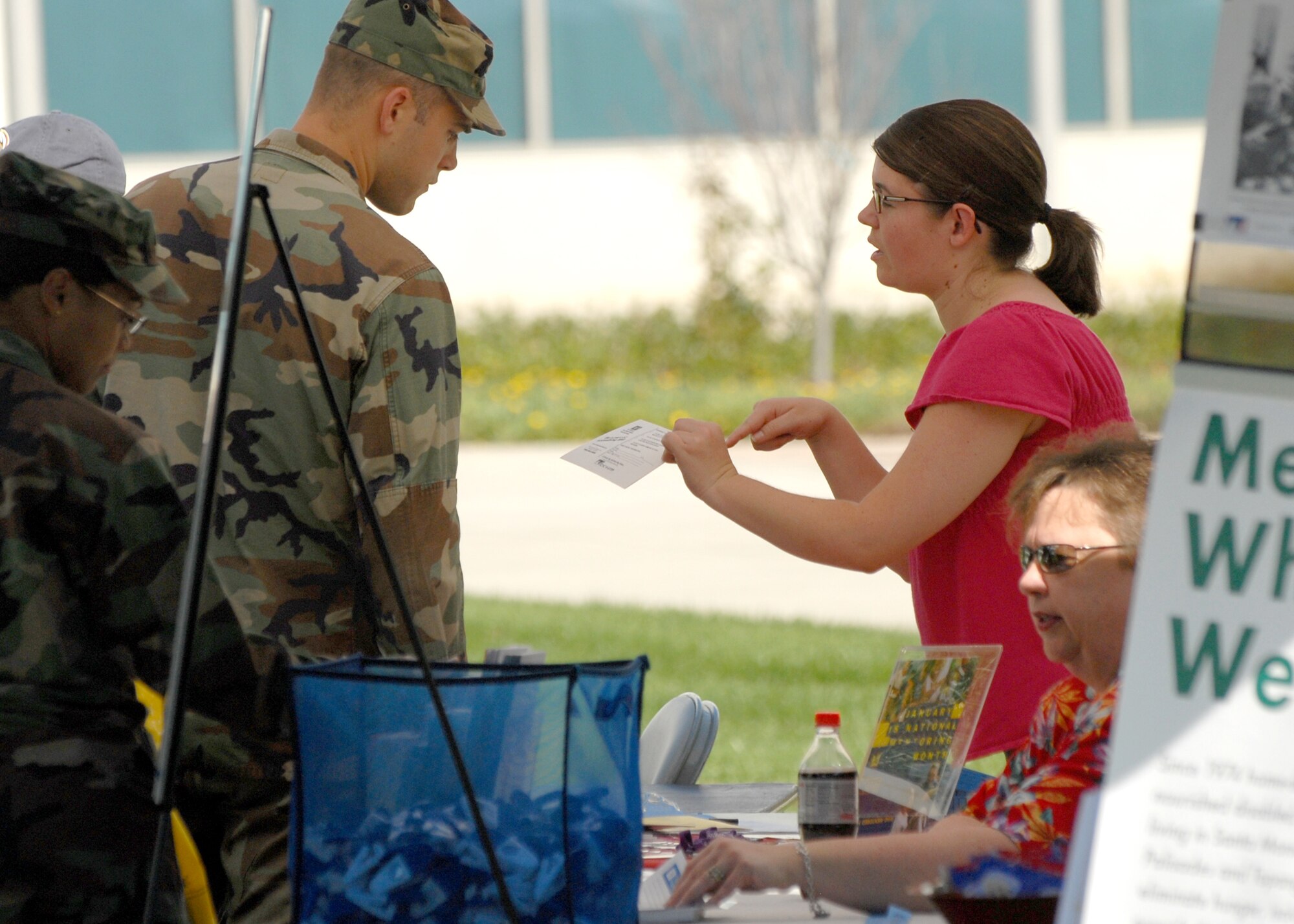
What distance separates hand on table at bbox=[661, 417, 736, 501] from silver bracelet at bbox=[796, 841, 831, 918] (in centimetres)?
76

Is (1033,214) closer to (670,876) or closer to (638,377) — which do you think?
(670,876)

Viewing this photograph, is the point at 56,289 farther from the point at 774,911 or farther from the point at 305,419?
the point at 774,911

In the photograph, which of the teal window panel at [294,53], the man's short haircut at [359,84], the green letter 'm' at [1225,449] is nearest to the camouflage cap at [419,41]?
the man's short haircut at [359,84]

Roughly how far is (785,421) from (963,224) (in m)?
0.48

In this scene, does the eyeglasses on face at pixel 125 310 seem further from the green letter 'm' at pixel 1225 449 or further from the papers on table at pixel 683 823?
the green letter 'm' at pixel 1225 449

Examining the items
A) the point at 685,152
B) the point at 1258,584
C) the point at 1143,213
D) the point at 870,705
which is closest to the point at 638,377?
the point at 685,152

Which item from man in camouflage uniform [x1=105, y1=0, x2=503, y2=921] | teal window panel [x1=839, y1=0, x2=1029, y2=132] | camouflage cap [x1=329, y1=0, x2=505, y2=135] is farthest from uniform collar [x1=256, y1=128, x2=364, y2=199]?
teal window panel [x1=839, y1=0, x2=1029, y2=132]

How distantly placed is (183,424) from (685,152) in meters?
16.5

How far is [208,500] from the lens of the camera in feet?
5.64

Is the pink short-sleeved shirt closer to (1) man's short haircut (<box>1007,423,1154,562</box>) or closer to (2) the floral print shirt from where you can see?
(1) man's short haircut (<box>1007,423,1154,562</box>)

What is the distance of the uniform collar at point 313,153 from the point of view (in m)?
2.72

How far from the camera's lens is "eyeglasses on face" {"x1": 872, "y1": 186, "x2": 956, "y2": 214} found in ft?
8.79

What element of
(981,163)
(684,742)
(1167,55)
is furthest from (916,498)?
(1167,55)

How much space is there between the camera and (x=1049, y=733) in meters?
2.20
